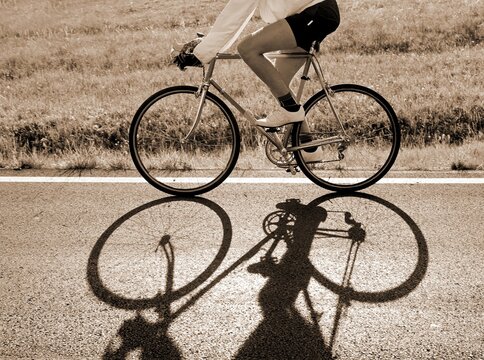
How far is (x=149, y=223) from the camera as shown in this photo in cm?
458

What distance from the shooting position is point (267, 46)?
14.7 ft

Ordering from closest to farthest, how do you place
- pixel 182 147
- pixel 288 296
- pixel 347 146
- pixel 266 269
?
1. pixel 288 296
2. pixel 266 269
3. pixel 347 146
4. pixel 182 147

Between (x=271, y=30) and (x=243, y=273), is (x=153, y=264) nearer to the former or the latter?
(x=243, y=273)

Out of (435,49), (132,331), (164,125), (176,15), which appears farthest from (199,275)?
(176,15)

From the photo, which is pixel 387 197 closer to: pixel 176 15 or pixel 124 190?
pixel 124 190

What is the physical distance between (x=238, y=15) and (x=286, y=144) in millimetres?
1186

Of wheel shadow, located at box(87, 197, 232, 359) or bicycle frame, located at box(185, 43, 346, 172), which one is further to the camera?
bicycle frame, located at box(185, 43, 346, 172)

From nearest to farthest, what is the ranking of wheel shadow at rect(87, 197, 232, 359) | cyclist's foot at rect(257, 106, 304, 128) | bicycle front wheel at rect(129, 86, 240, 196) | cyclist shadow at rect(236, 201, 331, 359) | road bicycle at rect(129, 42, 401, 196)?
cyclist shadow at rect(236, 201, 331, 359) → wheel shadow at rect(87, 197, 232, 359) → cyclist's foot at rect(257, 106, 304, 128) → road bicycle at rect(129, 42, 401, 196) → bicycle front wheel at rect(129, 86, 240, 196)

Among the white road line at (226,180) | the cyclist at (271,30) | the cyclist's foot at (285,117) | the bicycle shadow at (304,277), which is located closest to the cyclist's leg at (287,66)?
the cyclist at (271,30)

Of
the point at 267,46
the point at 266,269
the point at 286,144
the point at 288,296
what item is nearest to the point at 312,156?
the point at 286,144

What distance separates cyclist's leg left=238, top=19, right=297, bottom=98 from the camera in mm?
4461

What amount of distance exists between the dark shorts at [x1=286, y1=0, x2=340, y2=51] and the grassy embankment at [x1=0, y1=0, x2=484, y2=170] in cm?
171

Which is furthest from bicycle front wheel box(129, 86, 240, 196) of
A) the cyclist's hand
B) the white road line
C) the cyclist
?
the cyclist

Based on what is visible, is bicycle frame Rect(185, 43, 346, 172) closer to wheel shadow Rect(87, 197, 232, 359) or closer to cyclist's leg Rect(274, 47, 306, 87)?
cyclist's leg Rect(274, 47, 306, 87)
